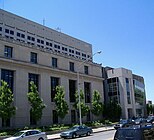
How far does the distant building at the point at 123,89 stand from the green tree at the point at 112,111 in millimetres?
5178

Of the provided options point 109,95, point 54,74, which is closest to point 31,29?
point 109,95

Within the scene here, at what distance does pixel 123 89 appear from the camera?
64.9 metres

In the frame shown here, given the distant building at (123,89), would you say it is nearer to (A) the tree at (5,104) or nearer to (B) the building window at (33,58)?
(B) the building window at (33,58)

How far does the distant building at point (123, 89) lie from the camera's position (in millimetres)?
64562

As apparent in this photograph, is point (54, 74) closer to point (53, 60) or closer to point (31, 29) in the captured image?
point (53, 60)

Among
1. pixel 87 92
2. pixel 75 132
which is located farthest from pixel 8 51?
pixel 87 92

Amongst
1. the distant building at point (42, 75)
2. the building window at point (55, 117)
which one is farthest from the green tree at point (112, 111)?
the building window at point (55, 117)

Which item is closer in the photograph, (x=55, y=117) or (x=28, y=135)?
(x=28, y=135)

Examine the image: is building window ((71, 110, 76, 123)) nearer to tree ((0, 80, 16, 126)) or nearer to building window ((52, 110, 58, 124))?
building window ((52, 110, 58, 124))

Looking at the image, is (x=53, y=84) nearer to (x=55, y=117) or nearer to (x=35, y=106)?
(x=55, y=117)

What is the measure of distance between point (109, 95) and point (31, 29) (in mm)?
34562

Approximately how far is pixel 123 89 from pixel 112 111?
32.2 ft

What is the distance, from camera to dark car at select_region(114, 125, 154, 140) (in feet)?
30.1

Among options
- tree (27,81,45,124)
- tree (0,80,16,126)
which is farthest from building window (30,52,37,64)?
tree (0,80,16,126)
